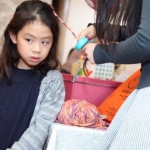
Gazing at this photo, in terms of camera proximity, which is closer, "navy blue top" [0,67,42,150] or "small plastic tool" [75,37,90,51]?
"small plastic tool" [75,37,90,51]

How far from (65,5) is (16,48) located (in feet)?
7.47

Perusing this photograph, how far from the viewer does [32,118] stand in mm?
1004

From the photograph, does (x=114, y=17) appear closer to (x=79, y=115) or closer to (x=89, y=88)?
(x=79, y=115)

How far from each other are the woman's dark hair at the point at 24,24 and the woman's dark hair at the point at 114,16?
40cm

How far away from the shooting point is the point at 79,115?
0.96 m

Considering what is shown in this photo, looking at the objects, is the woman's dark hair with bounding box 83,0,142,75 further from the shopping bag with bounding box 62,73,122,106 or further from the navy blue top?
the shopping bag with bounding box 62,73,122,106

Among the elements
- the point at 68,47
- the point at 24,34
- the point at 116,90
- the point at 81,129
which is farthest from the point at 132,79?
the point at 68,47

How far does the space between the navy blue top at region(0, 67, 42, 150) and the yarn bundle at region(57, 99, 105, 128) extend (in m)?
0.14

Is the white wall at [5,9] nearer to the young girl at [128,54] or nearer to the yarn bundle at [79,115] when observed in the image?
the yarn bundle at [79,115]

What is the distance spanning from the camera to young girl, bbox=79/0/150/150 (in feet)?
1.90

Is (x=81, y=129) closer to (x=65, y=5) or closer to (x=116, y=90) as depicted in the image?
(x=116, y=90)

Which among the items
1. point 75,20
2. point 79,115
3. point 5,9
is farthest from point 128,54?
point 75,20

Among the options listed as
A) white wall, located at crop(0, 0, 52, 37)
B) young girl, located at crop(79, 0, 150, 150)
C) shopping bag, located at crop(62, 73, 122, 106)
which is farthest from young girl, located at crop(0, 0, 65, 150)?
white wall, located at crop(0, 0, 52, 37)

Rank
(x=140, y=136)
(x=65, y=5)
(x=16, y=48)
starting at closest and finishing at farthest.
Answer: (x=140, y=136)
(x=16, y=48)
(x=65, y=5)
